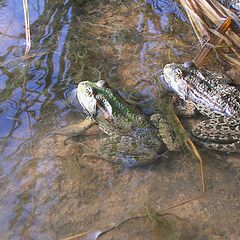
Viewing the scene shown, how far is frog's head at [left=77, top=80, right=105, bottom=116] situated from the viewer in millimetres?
4590

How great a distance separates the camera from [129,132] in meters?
4.45

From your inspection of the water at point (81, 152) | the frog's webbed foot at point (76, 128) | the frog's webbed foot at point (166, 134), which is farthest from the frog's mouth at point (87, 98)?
the frog's webbed foot at point (166, 134)

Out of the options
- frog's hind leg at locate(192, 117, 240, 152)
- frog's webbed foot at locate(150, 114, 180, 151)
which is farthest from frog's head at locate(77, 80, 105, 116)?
frog's hind leg at locate(192, 117, 240, 152)

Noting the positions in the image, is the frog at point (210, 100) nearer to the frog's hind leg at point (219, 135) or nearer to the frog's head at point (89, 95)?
the frog's hind leg at point (219, 135)

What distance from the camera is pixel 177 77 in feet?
16.8

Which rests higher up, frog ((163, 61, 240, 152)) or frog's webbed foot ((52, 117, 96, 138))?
frog ((163, 61, 240, 152))

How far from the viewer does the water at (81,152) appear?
388 centimetres

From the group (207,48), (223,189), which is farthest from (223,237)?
(207,48)

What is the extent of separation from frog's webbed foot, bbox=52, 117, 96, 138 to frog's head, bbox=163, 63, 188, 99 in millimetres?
1240

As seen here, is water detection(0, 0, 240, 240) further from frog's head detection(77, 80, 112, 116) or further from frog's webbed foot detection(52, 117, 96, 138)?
frog's head detection(77, 80, 112, 116)

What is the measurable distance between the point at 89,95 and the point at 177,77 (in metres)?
1.27

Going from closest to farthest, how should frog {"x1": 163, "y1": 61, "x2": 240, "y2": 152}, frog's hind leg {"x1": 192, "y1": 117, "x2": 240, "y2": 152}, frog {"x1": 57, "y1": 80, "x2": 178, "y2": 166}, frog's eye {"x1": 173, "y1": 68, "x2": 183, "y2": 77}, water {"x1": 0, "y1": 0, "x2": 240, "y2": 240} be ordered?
water {"x1": 0, "y1": 0, "x2": 240, "y2": 240} → frog {"x1": 57, "y1": 80, "x2": 178, "y2": 166} → frog's hind leg {"x1": 192, "y1": 117, "x2": 240, "y2": 152} → frog {"x1": 163, "y1": 61, "x2": 240, "y2": 152} → frog's eye {"x1": 173, "y1": 68, "x2": 183, "y2": 77}

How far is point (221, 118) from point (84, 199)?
1984 millimetres

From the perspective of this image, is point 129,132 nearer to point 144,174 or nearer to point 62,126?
point 144,174
